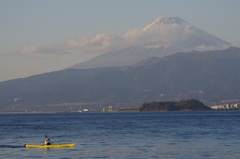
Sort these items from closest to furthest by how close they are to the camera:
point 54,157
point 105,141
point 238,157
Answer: point 238,157 → point 54,157 → point 105,141

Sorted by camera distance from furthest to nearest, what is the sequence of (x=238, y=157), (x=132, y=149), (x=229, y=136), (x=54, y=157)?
(x=229, y=136) < (x=132, y=149) < (x=54, y=157) < (x=238, y=157)

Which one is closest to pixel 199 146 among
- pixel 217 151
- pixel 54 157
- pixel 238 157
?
pixel 217 151

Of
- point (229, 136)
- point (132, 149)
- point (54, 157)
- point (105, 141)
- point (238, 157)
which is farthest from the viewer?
point (229, 136)

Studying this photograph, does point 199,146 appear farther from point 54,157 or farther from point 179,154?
point 54,157

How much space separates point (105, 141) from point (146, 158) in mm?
18757

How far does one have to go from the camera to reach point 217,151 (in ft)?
195

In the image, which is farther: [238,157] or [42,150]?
[42,150]

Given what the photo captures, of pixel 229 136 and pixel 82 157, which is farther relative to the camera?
pixel 229 136

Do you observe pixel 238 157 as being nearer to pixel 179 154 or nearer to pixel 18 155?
pixel 179 154

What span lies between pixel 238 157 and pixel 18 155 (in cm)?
1863

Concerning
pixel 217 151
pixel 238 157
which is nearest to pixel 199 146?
pixel 217 151

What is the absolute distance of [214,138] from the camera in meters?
75.3

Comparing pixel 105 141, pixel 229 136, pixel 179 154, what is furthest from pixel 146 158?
pixel 229 136

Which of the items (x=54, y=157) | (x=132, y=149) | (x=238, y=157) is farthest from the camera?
(x=132, y=149)
